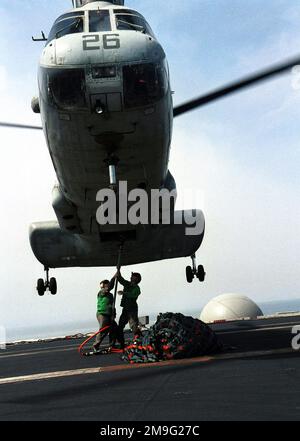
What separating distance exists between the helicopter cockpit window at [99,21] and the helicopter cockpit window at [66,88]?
4.48 ft

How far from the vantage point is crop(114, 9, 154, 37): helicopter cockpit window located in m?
12.1

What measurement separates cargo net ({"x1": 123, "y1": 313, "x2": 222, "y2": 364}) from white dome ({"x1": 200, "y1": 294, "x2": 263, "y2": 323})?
28.2 m

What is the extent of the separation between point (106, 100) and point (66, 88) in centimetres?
88

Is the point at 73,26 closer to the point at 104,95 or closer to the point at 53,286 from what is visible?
the point at 104,95

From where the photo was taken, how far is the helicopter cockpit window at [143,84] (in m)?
11.2

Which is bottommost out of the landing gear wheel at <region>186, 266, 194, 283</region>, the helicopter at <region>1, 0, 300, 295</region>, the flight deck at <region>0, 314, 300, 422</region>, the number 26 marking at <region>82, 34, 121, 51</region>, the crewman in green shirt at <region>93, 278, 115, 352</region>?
the flight deck at <region>0, 314, 300, 422</region>

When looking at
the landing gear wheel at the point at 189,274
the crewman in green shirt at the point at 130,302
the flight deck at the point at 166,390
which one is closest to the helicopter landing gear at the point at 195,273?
the landing gear wheel at the point at 189,274

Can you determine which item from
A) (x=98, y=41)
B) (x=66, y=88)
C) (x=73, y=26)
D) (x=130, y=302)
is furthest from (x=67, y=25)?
(x=130, y=302)

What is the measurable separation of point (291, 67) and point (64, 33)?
501cm

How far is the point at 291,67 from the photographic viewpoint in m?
11.1

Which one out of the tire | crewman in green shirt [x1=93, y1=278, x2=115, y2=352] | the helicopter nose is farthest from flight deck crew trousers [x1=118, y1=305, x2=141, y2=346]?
the tire

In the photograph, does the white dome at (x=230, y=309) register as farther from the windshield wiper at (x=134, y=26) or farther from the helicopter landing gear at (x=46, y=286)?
the windshield wiper at (x=134, y=26)

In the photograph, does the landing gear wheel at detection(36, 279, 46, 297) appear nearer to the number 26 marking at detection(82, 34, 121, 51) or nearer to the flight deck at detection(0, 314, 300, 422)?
the flight deck at detection(0, 314, 300, 422)
